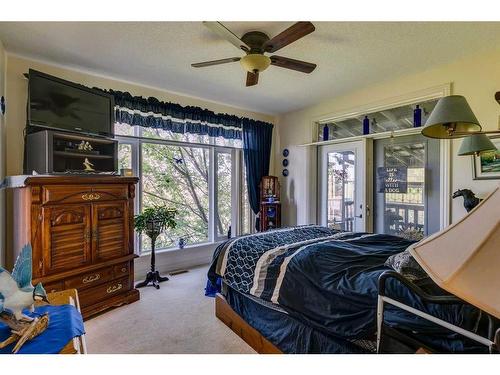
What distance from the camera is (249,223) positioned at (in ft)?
15.0

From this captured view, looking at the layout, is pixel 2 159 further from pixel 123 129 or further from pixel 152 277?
pixel 152 277

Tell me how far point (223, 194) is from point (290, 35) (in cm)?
288

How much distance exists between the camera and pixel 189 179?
408 centimetres

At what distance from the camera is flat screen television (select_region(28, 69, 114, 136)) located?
8.00ft

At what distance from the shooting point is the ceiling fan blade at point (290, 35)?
1723 millimetres

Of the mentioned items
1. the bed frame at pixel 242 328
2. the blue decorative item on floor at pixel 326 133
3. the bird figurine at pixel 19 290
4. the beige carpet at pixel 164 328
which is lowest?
the beige carpet at pixel 164 328

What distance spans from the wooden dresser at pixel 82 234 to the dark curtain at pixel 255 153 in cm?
203

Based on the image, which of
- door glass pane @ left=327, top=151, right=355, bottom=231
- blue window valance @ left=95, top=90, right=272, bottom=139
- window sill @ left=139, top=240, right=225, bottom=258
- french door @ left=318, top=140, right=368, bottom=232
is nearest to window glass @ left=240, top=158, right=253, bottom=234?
window sill @ left=139, top=240, right=225, bottom=258

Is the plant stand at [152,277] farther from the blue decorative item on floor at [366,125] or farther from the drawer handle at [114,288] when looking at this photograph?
the blue decorative item on floor at [366,125]

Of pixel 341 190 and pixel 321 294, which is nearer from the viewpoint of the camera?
pixel 321 294

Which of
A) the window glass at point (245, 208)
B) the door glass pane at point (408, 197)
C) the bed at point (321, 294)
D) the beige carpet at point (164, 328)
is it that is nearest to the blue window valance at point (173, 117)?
the window glass at point (245, 208)

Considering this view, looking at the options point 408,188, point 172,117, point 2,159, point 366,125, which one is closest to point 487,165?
point 408,188

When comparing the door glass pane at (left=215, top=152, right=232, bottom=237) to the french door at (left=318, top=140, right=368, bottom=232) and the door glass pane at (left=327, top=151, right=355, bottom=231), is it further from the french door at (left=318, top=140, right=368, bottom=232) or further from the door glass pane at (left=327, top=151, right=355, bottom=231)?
the door glass pane at (left=327, top=151, right=355, bottom=231)

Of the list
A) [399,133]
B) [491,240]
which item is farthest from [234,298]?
[399,133]
